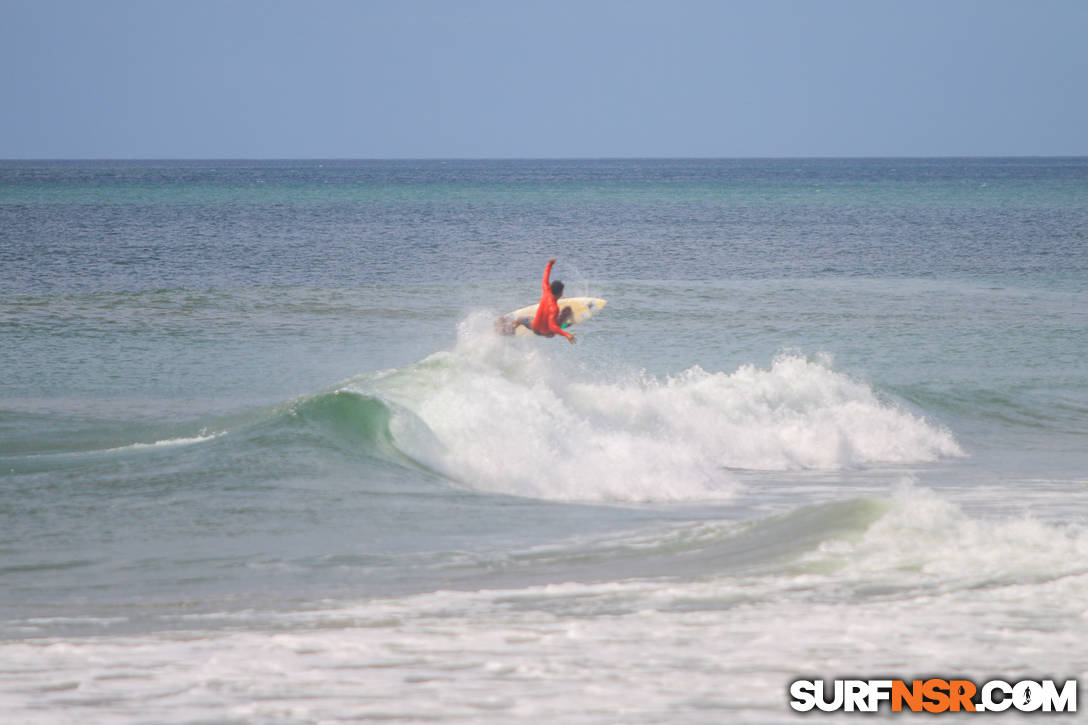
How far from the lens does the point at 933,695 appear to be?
598 cm

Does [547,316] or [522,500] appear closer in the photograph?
[522,500]

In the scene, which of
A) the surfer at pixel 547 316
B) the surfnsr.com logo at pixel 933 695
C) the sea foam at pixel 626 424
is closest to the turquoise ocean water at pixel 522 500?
the sea foam at pixel 626 424

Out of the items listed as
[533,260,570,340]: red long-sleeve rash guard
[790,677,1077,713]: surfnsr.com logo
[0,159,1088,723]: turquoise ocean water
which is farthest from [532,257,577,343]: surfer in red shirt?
[790,677,1077,713]: surfnsr.com logo

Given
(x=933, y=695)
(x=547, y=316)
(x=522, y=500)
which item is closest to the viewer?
(x=933, y=695)

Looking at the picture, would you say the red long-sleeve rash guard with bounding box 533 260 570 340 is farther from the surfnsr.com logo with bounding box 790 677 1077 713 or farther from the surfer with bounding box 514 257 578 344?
the surfnsr.com logo with bounding box 790 677 1077 713

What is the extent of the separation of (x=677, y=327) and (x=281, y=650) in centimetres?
Result: 1794

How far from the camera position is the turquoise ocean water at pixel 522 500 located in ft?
20.9

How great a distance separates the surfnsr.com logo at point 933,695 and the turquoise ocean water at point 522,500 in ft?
0.50

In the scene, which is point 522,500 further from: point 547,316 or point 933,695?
point 933,695

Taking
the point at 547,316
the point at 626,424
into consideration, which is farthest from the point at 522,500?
the point at 547,316

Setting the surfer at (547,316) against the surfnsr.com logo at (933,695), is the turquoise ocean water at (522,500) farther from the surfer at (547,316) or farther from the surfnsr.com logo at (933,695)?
the surfer at (547,316)

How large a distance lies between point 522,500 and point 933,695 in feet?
19.1

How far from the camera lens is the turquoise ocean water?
6.38 metres

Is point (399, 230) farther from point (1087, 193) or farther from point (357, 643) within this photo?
point (1087, 193)
